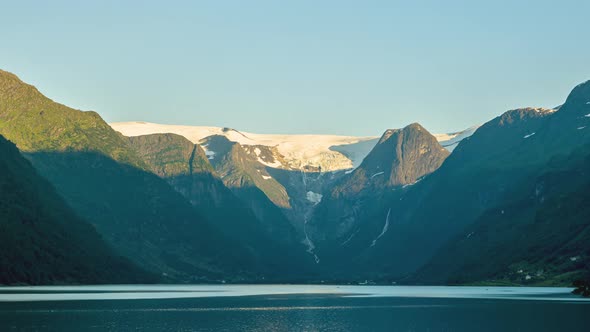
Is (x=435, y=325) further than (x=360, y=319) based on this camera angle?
No

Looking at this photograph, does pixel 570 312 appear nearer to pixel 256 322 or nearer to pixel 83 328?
pixel 256 322

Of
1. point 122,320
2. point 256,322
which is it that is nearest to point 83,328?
point 122,320

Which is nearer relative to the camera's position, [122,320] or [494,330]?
[494,330]

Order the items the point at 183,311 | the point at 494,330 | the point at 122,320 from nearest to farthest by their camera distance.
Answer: the point at 494,330
the point at 122,320
the point at 183,311

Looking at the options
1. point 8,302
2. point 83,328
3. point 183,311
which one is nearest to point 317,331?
point 83,328

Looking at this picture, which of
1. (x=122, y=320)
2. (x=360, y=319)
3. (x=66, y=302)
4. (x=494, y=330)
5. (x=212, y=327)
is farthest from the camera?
(x=66, y=302)

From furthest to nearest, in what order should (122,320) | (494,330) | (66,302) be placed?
(66,302) → (122,320) → (494,330)

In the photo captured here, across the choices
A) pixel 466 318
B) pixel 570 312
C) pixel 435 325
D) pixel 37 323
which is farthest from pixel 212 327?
pixel 570 312

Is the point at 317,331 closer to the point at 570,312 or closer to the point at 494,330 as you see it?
the point at 494,330

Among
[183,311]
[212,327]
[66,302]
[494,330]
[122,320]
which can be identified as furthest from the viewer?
[66,302]
